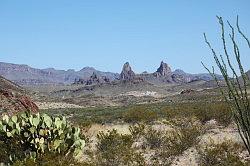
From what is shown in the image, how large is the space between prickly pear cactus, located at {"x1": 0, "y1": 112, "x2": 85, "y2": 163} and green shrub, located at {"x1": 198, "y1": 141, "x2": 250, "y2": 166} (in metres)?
3.65

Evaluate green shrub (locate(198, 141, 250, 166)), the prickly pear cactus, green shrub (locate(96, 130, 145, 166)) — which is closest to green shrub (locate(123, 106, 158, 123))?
green shrub (locate(96, 130, 145, 166))

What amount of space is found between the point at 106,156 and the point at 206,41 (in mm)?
7477

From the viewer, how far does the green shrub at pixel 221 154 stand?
11766 millimetres

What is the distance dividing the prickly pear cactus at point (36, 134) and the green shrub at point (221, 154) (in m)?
3.65

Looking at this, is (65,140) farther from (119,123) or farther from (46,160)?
(119,123)

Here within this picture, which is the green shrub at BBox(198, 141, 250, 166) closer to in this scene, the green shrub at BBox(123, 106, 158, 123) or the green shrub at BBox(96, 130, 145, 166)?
the green shrub at BBox(96, 130, 145, 166)

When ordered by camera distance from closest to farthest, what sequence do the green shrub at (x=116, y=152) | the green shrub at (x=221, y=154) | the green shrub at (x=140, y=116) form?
the green shrub at (x=221, y=154) → the green shrub at (x=116, y=152) → the green shrub at (x=140, y=116)

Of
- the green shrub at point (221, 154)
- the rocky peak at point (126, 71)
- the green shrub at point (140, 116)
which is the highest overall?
the rocky peak at point (126, 71)

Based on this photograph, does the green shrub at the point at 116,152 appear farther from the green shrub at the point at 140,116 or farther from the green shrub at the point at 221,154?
the green shrub at the point at 140,116

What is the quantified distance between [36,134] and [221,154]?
16.5ft

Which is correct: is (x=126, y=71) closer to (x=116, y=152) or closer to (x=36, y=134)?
(x=116, y=152)

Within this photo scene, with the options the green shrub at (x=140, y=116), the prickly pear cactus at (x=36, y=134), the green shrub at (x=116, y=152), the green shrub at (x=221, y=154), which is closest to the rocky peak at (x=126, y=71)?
the green shrub at (x=140, y=116)

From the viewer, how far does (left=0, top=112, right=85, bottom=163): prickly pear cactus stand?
1080 centimetres

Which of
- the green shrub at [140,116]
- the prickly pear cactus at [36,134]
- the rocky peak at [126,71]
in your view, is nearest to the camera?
the prickly pear cactus at [36,134]
